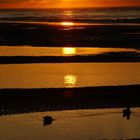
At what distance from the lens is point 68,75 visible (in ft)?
73.3

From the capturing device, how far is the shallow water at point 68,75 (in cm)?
2038

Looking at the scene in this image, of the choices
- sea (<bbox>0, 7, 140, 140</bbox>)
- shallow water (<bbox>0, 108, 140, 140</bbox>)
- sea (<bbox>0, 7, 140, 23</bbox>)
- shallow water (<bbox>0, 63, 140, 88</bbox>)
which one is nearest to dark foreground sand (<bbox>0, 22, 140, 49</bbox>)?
sea (<bbox>0, 7, 140, 140</bbox>)

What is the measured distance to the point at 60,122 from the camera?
1459 cm

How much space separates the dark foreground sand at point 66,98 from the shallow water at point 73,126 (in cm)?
91

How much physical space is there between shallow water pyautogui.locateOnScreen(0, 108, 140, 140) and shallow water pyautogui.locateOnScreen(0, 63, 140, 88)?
173 inches

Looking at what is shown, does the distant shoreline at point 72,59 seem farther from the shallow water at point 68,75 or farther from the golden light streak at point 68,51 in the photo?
the golden light streak at point 68,51

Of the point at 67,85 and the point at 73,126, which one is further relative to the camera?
the point at 67,85

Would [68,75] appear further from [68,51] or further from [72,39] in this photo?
[72,39]

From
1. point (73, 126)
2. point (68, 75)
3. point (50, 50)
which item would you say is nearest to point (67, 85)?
point (68, 75)

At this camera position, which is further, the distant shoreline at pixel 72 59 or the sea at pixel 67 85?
the distant shoreline at pixel 72 59

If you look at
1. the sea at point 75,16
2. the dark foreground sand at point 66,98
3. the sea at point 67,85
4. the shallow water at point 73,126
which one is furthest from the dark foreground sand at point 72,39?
the sea at point 75,16

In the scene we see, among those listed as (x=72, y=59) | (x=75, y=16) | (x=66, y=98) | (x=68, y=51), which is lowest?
(x=66, y=98)

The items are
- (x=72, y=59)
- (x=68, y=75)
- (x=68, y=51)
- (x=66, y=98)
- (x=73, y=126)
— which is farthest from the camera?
(x=68, y=51)

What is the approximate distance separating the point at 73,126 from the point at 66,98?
3759mm
